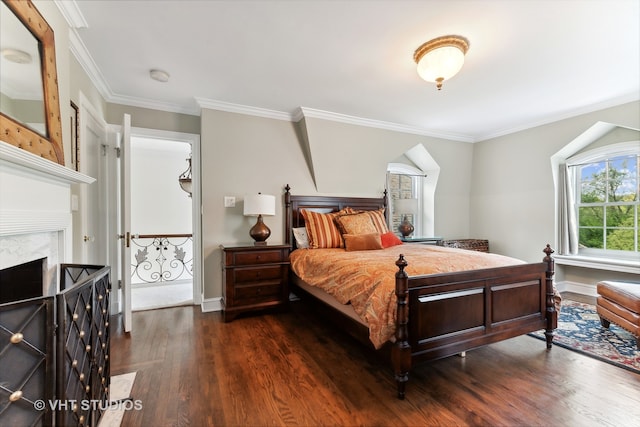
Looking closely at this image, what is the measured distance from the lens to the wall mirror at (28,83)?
1.27 meters

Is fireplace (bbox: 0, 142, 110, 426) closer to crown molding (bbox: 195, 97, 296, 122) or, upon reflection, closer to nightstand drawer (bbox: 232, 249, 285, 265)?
nightstand drawer (bbox: 232, 249, 285, 265)

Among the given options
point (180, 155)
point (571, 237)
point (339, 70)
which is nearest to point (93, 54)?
point (339, 70)

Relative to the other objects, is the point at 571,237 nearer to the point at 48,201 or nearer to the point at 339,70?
the point at 339,70

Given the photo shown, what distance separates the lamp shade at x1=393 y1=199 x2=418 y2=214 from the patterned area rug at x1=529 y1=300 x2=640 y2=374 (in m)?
2.17

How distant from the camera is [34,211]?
1433 mm

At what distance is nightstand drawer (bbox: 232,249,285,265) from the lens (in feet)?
10.2

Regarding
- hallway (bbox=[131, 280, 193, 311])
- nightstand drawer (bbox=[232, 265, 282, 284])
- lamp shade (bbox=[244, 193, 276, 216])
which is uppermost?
lamp shade (bbox=[244, 193, 276, 216])

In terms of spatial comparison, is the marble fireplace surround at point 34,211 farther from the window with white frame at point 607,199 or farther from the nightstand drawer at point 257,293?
the window with white frame at point 607,199

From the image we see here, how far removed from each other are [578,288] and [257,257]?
4543 millimetres

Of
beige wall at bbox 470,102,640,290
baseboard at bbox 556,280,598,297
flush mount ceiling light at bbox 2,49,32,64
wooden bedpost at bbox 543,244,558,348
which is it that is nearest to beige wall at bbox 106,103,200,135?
flush mount ceiling light at bbox 2,49,32,64

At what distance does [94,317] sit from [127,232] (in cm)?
154

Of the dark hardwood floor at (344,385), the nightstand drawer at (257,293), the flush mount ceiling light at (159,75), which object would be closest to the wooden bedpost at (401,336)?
the dark hardwood floor at (344,385)

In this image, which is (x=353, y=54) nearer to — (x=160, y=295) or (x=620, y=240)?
(x=160, y=295)

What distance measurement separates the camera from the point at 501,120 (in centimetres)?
419
